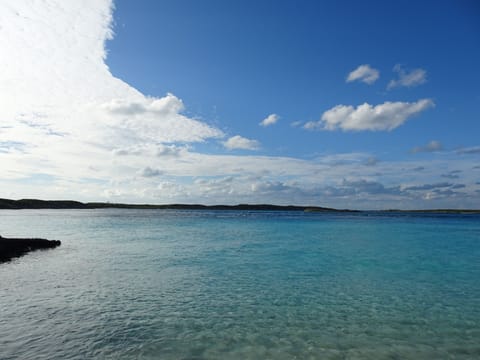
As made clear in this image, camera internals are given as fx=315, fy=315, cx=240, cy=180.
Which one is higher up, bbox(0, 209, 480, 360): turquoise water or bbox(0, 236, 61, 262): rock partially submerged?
bbox(0, 236, 61, 262): rock partially submerged

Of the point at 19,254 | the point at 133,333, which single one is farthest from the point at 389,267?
the point at 19,254

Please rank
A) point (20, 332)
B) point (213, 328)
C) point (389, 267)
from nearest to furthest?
1. point (20, 332)
2. point (213, 328)
3. point (389, 267)

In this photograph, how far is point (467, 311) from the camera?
43.2 ft

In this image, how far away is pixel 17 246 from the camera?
29016mm

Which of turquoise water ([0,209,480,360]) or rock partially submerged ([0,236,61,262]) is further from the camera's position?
rock partially submerged ([0,236,61,262])

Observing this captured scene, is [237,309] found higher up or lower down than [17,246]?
lower down

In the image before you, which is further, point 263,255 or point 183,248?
point 183,248

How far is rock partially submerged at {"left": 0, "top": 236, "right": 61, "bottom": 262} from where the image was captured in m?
26.2

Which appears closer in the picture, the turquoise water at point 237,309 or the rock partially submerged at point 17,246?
the turquoise water at point 237,309

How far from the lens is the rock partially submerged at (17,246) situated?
26.2 m

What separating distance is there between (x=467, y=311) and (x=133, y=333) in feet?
43.8

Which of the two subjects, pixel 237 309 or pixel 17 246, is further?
pixel 17 246

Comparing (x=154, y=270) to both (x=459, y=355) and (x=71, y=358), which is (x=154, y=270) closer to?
(x=71, y=358)

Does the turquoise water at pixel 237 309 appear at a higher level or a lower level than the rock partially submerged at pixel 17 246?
lower
